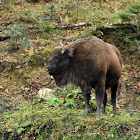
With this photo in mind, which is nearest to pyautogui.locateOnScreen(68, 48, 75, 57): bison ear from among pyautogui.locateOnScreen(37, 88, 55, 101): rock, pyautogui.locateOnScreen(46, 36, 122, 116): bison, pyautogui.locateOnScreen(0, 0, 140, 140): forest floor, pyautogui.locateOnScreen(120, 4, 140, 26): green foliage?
pyautogui.locateOnScreen(46, 36, 122, 116): bison

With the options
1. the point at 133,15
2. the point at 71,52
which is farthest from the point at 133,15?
the point at 71,52

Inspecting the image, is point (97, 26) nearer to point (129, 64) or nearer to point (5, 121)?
point (129, 64)

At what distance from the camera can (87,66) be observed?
22.1 feet

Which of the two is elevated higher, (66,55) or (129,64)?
(66,55)

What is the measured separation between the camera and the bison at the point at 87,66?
21.9 feet

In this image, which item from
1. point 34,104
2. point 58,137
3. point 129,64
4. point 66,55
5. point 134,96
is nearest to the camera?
point 58,137

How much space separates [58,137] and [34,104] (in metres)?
2.37

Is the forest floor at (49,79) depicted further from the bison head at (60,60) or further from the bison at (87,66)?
the bison head at (60,60)

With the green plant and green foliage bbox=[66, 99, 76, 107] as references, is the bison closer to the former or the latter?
green foliage bbox=[66, 99, 76, 107]

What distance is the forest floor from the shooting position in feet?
20.7

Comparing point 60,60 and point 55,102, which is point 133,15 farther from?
point 55,102

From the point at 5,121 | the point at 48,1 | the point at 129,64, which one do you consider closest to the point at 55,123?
the point at 5,121

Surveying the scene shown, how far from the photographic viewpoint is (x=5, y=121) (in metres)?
7.46

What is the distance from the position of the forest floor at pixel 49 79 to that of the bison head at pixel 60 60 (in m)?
1.39
